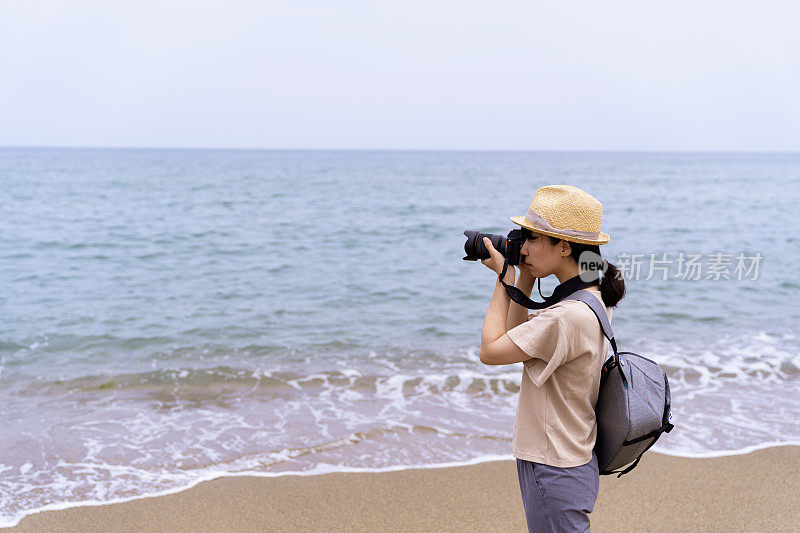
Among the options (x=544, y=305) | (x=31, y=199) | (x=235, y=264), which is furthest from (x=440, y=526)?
(x=31, y=199)

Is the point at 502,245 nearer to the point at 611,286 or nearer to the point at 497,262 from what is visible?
the point at 497,262

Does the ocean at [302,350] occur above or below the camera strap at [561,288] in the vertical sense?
below

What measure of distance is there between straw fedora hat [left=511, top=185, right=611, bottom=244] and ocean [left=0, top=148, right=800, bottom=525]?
1487 millimetres

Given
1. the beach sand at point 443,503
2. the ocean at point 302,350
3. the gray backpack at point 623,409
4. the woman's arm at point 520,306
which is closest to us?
the gray backpack at point 623,409

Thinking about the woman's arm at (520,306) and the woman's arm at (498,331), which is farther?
the woman's arm at (520,306)

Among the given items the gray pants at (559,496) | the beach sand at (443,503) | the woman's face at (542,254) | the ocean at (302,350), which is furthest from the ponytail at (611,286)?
the beach sand at (443,503)

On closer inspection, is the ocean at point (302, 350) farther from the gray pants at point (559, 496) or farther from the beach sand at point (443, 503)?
the gray pants at point (559, 496)

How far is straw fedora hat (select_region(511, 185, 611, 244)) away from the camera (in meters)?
1.81

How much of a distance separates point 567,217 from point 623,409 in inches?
21.8

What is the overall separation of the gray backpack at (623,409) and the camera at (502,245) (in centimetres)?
19

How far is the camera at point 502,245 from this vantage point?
1904 mm

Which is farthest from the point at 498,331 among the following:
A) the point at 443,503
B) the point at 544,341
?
the point at 443,503

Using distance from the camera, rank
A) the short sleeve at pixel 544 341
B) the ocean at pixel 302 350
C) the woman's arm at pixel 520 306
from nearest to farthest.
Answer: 1. the short sleeve at pixel 544 341
2. the woman's arm at pixel 520 306
3. the ocean at pixel 302 350

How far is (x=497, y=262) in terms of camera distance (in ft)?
6.37
